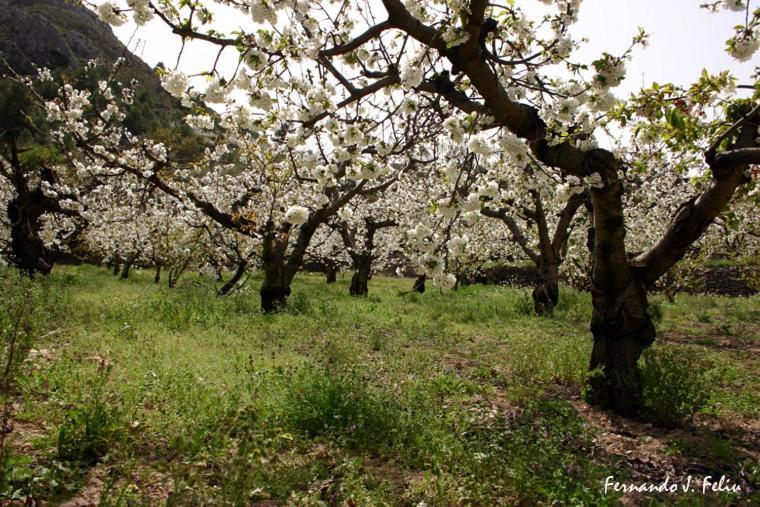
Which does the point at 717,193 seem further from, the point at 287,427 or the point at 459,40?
the point at 287,427

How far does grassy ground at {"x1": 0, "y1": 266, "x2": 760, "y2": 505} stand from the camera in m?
3.20

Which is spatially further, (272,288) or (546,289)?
(546,289)

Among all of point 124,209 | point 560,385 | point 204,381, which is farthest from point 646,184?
point 124,209

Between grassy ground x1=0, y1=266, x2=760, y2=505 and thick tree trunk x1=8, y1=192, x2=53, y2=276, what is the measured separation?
868cm

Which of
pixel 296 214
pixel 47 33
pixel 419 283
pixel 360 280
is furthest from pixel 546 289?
pixel 47 33

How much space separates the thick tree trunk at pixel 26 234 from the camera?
1534cm

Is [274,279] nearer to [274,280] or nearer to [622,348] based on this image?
[274,280]

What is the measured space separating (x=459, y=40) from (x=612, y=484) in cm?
368

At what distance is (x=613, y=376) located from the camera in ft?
17.7

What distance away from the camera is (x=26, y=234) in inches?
615

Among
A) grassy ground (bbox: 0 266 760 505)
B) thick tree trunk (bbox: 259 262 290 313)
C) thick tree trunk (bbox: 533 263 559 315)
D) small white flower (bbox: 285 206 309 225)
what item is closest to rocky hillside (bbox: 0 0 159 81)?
thick tree trunk (bbox: 259 262 290 313)

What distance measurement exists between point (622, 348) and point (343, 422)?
10.8ft

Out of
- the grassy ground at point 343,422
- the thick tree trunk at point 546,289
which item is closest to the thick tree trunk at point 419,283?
the thick tree trunk at point 546,289

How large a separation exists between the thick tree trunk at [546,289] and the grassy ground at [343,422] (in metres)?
3.90
